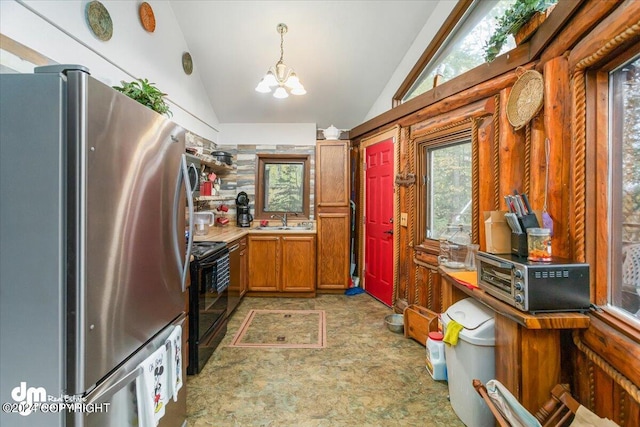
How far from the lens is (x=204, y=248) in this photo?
2475mm

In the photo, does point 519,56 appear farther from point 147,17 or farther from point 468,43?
point 147,17

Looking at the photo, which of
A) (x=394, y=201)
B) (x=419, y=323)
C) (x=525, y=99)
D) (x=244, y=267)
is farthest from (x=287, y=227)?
(x=525, y=99)

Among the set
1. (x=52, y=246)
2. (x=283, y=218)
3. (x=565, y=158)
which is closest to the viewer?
(x=52, y=246)

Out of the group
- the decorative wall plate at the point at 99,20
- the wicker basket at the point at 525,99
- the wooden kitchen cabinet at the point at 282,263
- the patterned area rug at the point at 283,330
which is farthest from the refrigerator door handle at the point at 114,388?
the wooden kitchen cabinet at the point at 282,263

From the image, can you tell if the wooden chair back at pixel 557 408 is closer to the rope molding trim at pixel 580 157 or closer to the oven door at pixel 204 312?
the rope molding trim at pixel 580 157

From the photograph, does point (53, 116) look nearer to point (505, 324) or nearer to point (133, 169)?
point (133, 169)

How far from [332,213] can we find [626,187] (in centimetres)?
314

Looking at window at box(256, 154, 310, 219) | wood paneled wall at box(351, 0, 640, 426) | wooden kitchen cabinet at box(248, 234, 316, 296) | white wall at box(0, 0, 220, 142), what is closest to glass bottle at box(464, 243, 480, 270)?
wood paneled wall at box(351, 0, 640, 426)

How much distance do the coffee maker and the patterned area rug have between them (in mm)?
1399

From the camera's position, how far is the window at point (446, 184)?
2615 millimetres

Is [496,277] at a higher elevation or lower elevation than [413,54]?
lower

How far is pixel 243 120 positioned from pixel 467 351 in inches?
164

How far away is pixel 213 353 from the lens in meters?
2.53

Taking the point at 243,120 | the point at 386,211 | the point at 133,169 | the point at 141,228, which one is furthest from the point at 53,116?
the point at 243,120
